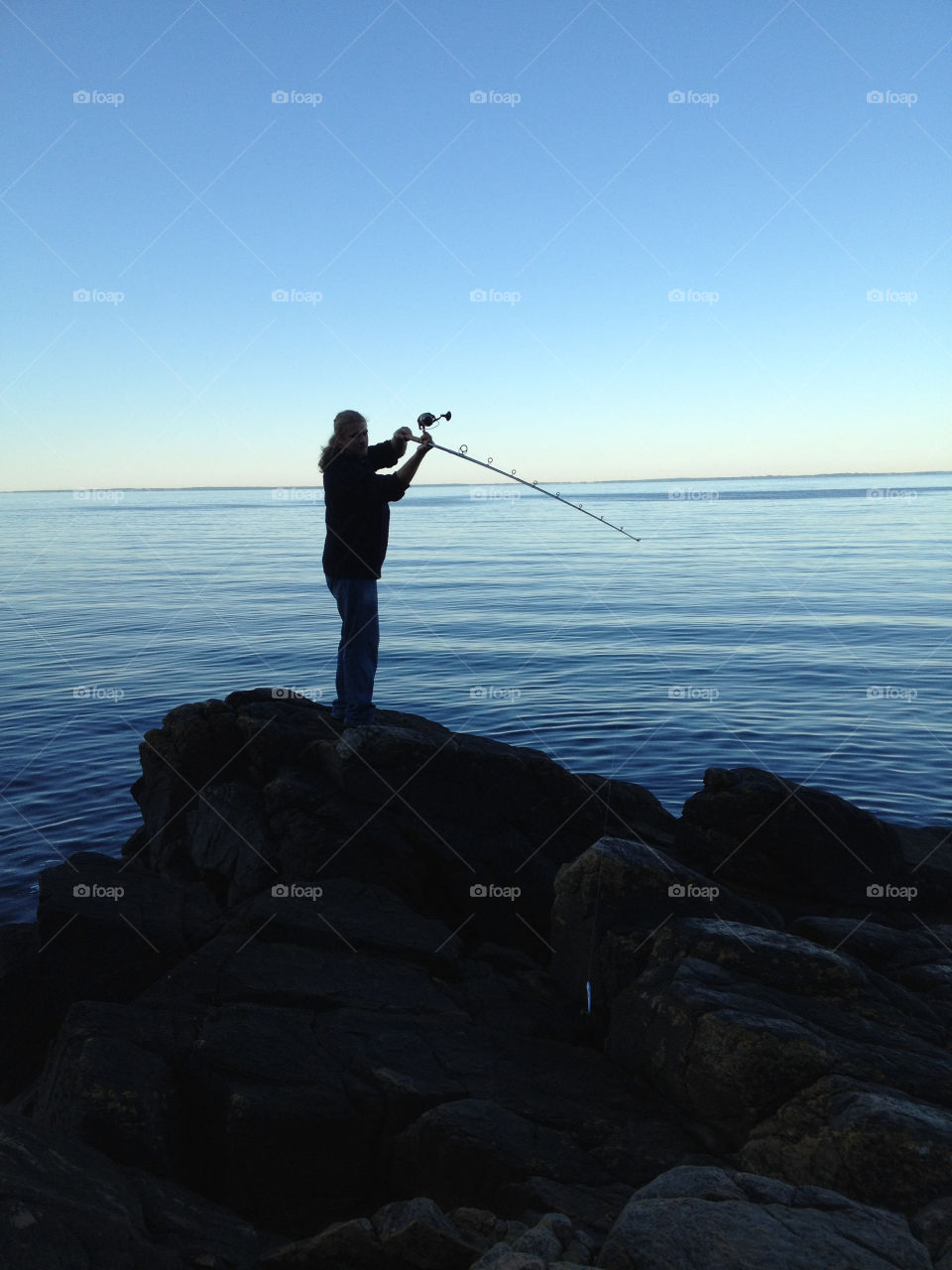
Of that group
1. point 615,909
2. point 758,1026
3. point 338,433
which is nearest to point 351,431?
point 338,433

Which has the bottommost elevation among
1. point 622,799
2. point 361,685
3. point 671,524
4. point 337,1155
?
point 337,1155

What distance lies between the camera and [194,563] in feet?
146

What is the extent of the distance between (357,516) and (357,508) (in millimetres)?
74

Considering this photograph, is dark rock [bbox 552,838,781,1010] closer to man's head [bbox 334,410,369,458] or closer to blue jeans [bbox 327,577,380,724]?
blue jeans [bbox 327,577,380,724]

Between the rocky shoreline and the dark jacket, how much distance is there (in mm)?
1659

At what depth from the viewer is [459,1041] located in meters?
5.66

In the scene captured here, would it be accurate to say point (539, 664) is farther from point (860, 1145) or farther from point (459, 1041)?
point (860, 1145)

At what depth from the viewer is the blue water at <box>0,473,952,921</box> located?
43.9 feet

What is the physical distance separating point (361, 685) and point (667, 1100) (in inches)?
204

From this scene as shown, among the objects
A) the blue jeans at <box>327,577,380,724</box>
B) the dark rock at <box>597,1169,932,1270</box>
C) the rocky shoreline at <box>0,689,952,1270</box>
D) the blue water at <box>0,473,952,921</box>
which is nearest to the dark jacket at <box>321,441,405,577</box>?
the blue jeans at <box>327,577,380,724</box>

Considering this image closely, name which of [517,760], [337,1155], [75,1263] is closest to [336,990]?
[337,1155]

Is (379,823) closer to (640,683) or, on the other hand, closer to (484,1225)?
(484,1225)

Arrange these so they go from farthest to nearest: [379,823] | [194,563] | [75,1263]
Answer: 1. [194,563]
2. [379,823]
3. [75,1263]

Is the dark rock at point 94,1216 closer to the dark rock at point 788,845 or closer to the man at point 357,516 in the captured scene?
the man at point 357,516
